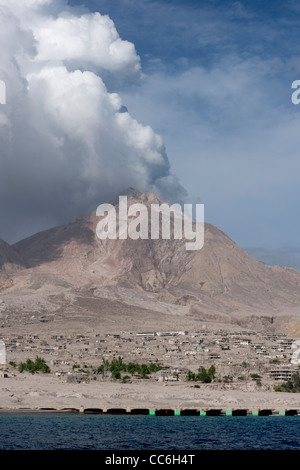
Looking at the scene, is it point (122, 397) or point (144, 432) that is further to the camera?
point (122, 397)

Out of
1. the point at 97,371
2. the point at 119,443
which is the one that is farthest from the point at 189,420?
the point at 97,371

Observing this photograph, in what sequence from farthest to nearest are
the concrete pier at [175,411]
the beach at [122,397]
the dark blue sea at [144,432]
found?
the beach at [122,397] < the concrete pier at [175,411] < the dark blue sea at [144,432]

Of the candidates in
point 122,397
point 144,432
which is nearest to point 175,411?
point 122,397

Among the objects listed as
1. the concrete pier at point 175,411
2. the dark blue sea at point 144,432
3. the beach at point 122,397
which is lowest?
the dark blue sea at point 144,432

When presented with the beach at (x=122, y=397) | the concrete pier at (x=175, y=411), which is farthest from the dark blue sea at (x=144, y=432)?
the beach at (x=122, y=397)

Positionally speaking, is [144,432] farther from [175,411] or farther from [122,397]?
[122,397]

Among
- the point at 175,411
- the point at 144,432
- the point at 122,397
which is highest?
the point at 122,397

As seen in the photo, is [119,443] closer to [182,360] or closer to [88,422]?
[88,422]

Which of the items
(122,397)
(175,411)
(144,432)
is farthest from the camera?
(122,397)

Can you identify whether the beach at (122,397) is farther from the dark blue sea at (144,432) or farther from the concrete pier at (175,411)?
the dark blue sea at (144,432)

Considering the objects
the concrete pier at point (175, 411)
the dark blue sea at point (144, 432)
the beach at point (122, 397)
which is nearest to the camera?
the dark blue sea at point (144, 432)
